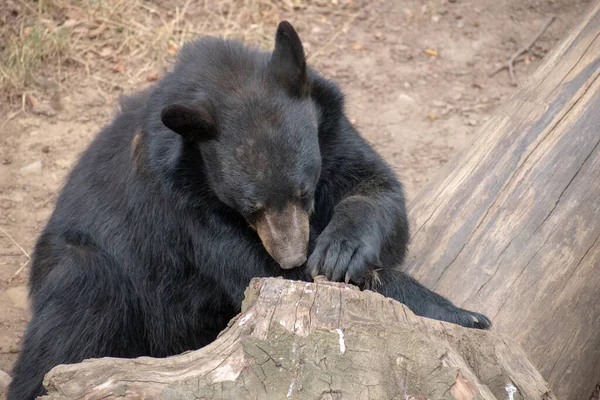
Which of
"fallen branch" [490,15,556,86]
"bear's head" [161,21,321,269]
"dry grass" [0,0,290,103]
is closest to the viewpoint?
"bear's head" [161,21,321,269]

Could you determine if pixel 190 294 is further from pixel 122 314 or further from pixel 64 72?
pixel 64 72

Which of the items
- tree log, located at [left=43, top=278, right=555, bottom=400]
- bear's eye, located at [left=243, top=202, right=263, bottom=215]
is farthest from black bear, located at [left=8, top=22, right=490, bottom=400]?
tree log, located at [left=43, top=278, right=555, bottom=400]

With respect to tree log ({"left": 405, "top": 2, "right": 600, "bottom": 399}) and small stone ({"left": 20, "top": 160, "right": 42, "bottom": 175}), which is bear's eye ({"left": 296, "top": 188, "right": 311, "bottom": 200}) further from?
small stone ({"left": 20, "top": 160, "right": 42, "bottom": 175})

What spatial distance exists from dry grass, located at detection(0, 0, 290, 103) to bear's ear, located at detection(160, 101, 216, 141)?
419 centimetres

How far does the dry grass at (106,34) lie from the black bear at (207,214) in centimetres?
317

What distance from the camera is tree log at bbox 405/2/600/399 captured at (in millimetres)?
4430

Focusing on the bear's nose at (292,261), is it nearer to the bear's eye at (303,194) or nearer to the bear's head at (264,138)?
the bear's head at (264,138)

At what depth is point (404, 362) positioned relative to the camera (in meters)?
3.06

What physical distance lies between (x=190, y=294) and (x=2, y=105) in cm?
387

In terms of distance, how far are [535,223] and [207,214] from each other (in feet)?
6.02

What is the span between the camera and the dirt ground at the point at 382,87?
7.24m

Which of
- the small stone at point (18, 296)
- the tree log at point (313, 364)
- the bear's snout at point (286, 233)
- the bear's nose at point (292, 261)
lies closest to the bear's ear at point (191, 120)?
the bear's snout at point (286, 233)

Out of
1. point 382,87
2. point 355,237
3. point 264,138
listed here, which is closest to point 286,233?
point 355,237

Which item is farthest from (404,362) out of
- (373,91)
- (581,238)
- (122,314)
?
(373,91)
